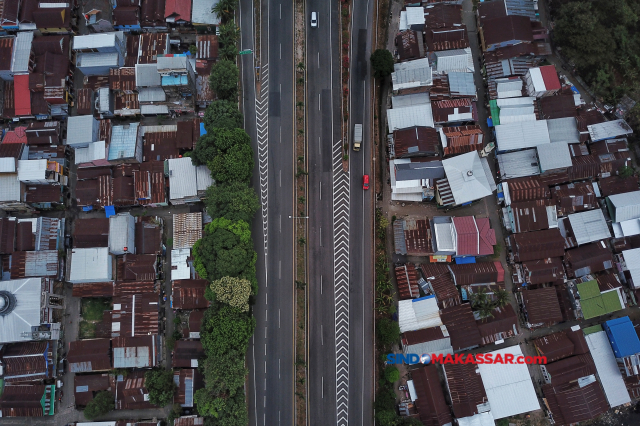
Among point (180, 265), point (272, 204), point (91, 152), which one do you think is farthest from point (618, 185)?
point (91, 152)

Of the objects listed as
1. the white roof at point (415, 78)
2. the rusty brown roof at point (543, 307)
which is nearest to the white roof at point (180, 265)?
the white roof at point (415, 78)

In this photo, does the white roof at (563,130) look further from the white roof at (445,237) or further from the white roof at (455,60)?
the white roof at (445,237)

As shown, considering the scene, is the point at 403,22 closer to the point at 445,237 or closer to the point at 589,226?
the point at 445,237

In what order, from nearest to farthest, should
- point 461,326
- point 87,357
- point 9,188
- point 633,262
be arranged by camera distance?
point 87,357 < point 9,188 < point 461,326 < point 633,262

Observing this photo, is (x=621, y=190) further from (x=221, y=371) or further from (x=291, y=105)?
(x=221, y=371)

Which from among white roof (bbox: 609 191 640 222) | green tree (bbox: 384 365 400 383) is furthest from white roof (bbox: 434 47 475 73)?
green tree (bbox: 384 365 400 383)

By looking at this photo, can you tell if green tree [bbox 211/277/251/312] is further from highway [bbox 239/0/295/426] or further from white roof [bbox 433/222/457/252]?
white roof [bbox 433/222/457/252]

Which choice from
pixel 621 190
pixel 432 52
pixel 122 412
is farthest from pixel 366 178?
pixel 122 412
